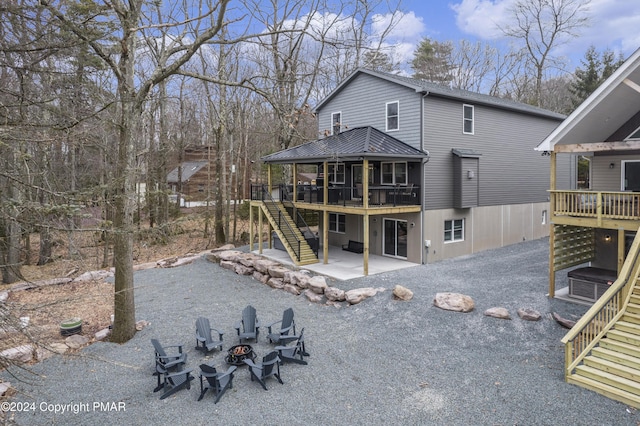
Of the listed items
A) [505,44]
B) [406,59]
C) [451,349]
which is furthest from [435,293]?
[505,44]

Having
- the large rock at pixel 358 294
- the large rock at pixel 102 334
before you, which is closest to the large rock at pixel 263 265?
the large rock at pixel 358 294

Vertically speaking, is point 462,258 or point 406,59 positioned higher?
point 406,59

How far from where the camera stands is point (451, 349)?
877 cm

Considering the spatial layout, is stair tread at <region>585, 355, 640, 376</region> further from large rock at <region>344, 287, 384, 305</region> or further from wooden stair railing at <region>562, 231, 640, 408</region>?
large rock at <region>344, 287, 384, 305</region>

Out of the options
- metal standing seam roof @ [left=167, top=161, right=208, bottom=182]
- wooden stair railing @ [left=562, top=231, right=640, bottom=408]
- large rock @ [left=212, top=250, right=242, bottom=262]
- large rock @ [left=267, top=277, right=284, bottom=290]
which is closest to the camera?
wooden stair railing @ [left=562, top=231, right=640, bottom=408]

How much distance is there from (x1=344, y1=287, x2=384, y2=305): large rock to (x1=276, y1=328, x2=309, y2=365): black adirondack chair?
320cm

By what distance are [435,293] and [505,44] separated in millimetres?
34419

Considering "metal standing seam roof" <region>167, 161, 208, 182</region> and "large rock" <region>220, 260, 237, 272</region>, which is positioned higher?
"metal standing seam roof" <region>167, 161, 208, 182</region>

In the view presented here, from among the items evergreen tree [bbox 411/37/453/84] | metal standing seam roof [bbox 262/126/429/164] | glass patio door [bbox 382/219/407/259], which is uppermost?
evergreen tree [bbox 411/37/453/84]

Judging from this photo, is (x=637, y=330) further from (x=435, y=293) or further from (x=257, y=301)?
(x=257, y=301)

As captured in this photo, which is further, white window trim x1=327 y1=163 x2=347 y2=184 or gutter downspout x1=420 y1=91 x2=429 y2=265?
white window trim x1=327 y1=163 x2=347 y2=184

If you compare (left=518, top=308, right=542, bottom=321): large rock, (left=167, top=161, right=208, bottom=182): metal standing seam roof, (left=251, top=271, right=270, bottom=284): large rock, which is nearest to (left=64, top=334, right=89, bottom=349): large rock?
(left=251, top=271, right=270, bottom=284): large rock

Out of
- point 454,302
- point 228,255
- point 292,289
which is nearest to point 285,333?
point 292,289

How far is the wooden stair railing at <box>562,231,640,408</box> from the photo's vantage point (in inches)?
274
